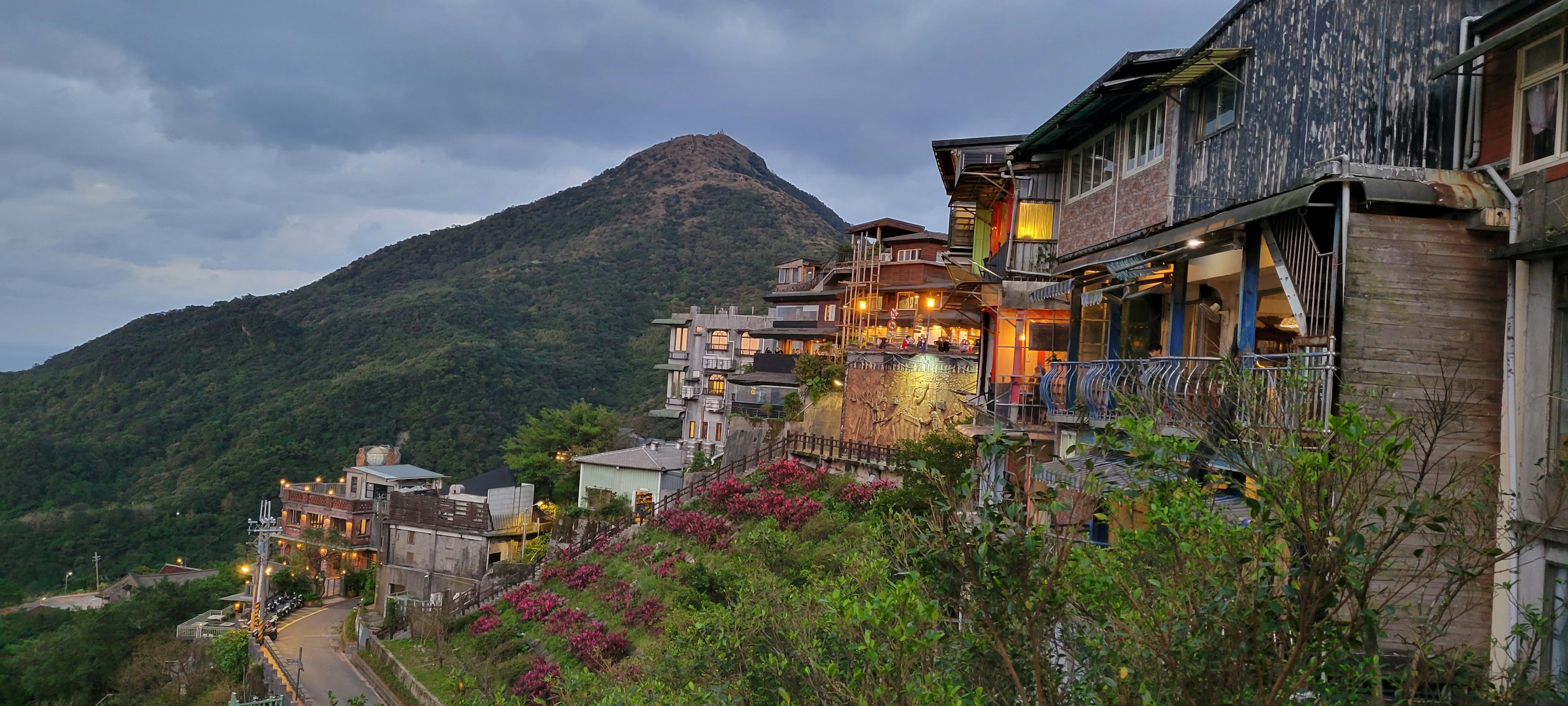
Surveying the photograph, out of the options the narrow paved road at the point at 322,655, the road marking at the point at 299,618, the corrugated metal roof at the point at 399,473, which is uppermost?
the corrugated metal roof at the point at 399,473

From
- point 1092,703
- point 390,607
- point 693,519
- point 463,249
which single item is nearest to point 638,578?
point 693,519

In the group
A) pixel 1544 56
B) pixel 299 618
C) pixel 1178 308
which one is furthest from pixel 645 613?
pixel 299 618

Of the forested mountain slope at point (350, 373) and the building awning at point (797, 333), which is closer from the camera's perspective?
the building awning at point (797, 333)

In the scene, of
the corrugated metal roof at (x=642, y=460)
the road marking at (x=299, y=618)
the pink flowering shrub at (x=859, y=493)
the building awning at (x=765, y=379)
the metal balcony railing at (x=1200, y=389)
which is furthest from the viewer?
the building awning at (x=765, y=379)

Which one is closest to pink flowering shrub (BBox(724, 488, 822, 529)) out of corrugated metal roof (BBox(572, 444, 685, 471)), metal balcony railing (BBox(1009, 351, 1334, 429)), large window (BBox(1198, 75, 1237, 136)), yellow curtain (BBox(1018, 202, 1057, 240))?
corrugated metal roof (BBox(572, 444, 685, 471))

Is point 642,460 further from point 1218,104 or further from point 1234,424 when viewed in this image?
point 1234,424

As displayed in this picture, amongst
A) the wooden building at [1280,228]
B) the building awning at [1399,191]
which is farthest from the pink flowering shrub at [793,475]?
the building awning at [1399,191]

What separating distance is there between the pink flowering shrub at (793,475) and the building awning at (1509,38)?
2085 cm

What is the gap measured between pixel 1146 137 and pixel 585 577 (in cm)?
2082

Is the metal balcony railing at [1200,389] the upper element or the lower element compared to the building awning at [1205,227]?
lower

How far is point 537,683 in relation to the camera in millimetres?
20172

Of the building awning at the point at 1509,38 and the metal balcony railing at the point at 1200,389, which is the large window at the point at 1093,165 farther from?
the building awning at the point at 1509,38

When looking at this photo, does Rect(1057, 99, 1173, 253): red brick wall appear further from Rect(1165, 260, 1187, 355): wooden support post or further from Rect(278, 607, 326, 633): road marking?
Rect(278, 607, 326, 633): road marking

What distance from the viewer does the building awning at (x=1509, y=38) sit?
6117 mm
